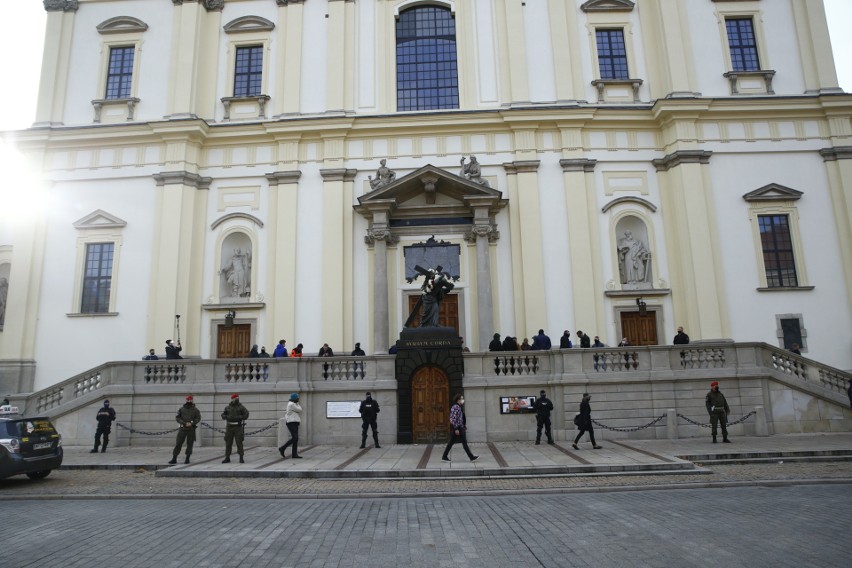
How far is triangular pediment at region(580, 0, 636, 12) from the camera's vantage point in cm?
2636

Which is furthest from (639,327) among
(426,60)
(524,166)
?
(426,60)

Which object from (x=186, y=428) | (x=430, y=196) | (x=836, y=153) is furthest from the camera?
(x=836, y=153)

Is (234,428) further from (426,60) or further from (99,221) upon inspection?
(426,60)

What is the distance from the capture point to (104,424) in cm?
1736

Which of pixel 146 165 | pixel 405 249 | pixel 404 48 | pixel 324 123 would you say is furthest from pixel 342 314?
pixel 404 48

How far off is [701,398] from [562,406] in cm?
432

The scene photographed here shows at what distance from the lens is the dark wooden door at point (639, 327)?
23562mm

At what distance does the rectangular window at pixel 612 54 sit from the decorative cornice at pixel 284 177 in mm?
14130

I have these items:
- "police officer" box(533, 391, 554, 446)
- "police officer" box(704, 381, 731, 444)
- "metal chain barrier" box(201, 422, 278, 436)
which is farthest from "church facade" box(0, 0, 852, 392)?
"police officer" box(704, 381, 731, 444)

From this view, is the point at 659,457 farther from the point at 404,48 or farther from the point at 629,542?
the point at 404,48

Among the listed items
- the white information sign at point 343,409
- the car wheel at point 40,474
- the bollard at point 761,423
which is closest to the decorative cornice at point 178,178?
the white information sign at point 343,409

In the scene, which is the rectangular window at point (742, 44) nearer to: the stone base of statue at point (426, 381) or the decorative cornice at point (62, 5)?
the stone base of statue at point (426, 381)

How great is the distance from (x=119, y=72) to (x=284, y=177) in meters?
9.74

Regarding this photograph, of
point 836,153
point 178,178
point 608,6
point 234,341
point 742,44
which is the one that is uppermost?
point 608,6
